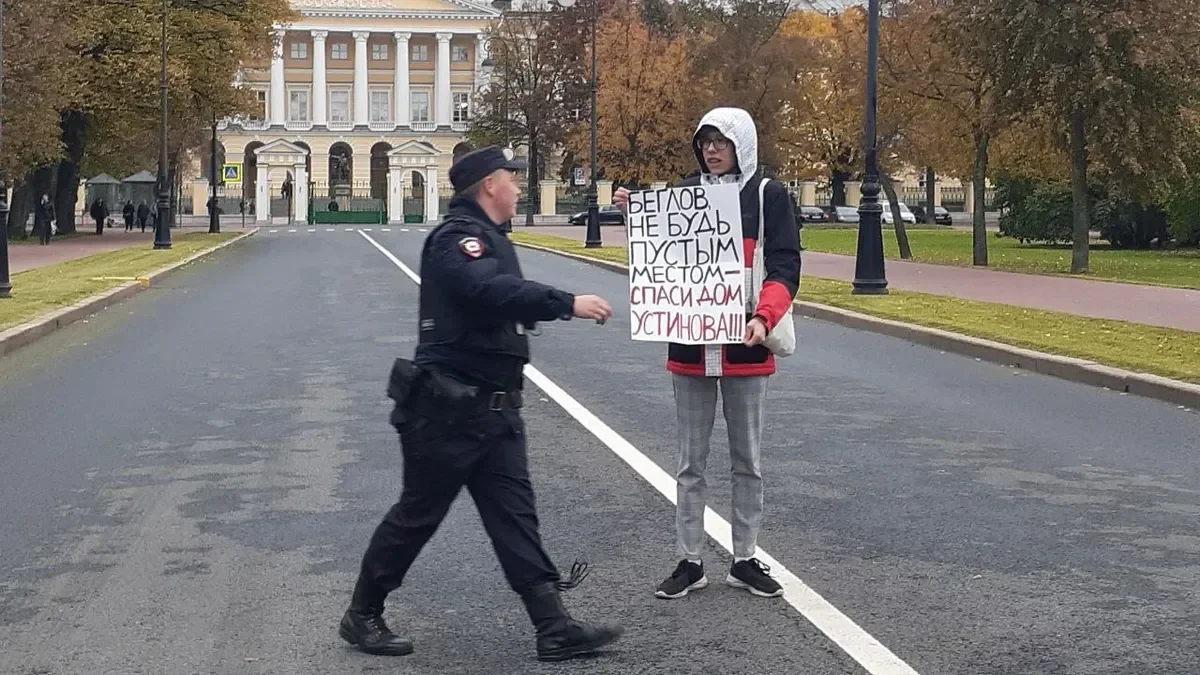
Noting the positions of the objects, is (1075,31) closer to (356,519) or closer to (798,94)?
(356,519)

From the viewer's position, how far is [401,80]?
375 feet

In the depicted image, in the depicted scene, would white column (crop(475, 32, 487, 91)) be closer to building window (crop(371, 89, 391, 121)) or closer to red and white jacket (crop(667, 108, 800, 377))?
building window (crop(371, 89, 391, 121))

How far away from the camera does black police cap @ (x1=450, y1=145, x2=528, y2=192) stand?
5.56 metres

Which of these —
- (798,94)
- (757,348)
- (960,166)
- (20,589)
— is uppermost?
(798,94)

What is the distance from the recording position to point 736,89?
6800 cm

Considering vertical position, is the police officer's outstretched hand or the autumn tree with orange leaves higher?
the autumn tree with orange leaves

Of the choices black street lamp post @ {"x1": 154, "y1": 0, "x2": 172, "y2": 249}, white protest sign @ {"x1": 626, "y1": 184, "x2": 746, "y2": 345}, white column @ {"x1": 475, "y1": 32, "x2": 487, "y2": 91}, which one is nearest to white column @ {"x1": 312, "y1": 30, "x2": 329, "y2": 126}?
white column @ {"x1": 475, "y1": 32, "x2": 487, "y2": 91}

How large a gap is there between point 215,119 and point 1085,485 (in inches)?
2076

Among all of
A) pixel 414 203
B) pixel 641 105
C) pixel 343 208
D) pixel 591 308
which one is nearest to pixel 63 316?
pixel 591 308

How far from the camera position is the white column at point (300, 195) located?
289 feet

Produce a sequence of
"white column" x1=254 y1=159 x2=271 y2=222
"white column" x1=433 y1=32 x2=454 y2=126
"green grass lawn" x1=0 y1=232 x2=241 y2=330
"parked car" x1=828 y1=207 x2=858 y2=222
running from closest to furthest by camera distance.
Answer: "green grass lawn" x1=0 y1=232 x2=241 y2=330 → "parked car" x1=828 y1=207 x2=858 y2=222 → "white column" x1=254 y1=159 x2=271 y2=222 → "white column" x1=433 y1=32 x2=454 y2=126

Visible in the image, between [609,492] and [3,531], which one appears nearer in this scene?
[3,531]

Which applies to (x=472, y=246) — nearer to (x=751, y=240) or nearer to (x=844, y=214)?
(x=751, y=240)

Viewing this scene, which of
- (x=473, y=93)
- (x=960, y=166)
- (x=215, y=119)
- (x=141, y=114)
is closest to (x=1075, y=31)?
(x=960, y=166)
